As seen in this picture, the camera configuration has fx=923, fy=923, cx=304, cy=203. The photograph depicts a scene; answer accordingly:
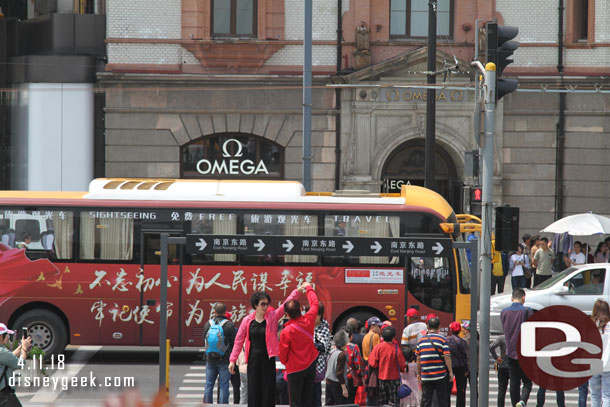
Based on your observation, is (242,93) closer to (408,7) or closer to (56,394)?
(408,7)

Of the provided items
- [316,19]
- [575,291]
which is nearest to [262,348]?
[575,291]

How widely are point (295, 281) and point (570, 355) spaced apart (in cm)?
579

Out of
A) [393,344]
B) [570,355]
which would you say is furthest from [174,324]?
[570,355]

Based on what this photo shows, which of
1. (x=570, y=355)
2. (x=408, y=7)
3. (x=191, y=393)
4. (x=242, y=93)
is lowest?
(x=191, y=393)

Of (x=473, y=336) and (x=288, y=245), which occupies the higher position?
(x=288, y=245)

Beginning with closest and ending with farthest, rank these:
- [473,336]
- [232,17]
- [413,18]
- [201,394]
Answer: [473,336] → [201,394] → [232,17] → [413,18]

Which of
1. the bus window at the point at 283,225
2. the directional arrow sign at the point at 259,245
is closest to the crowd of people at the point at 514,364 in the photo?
the directional arrow sign at the point at 259,245

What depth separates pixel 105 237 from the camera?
17.2m

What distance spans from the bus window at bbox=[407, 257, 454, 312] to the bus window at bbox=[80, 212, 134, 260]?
17.2 feet

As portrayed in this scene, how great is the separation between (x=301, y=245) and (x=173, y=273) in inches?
194

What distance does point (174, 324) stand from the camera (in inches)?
673

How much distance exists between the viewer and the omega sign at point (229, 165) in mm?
28031

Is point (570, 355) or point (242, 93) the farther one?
point (242, 93)

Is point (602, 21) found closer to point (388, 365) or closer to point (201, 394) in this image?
point (201, 394)
